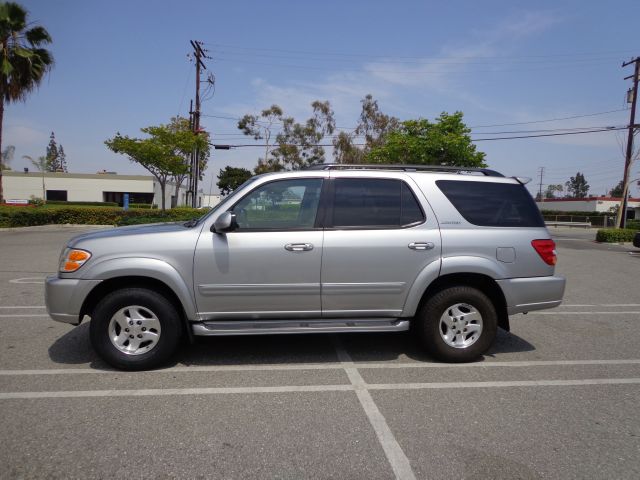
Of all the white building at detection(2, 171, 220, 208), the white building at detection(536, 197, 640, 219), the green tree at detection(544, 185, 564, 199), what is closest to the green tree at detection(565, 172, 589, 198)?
the green tree at detection(544, 185, 564, 199)

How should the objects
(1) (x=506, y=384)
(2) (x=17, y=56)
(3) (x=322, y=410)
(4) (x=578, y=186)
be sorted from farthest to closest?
(4) (x=578, y=186)
(2) (x=17, y=56)
(1) (x=506, y=384)
(3) (x=322, y=410)

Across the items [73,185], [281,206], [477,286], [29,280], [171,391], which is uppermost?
[73,185]

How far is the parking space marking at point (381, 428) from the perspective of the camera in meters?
2.87

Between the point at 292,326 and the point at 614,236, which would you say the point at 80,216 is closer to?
the point at 292,326

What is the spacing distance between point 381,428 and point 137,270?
8.46ft

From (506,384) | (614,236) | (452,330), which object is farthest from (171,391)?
(614,236)

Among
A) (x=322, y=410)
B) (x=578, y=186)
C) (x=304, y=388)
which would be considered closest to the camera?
(x=322, y=410)

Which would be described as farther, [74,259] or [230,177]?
[230,177]

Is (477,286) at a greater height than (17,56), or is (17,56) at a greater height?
(17,56)

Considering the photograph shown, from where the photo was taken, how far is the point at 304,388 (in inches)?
160

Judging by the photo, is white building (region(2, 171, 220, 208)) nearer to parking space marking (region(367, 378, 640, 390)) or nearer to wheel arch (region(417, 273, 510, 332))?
wheel arch (region(417, 273, 510, 332))

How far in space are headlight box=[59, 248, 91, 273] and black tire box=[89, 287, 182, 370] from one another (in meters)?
0.40

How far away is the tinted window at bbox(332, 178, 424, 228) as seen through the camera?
4.62 meters

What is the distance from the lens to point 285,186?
4668 millimetres
